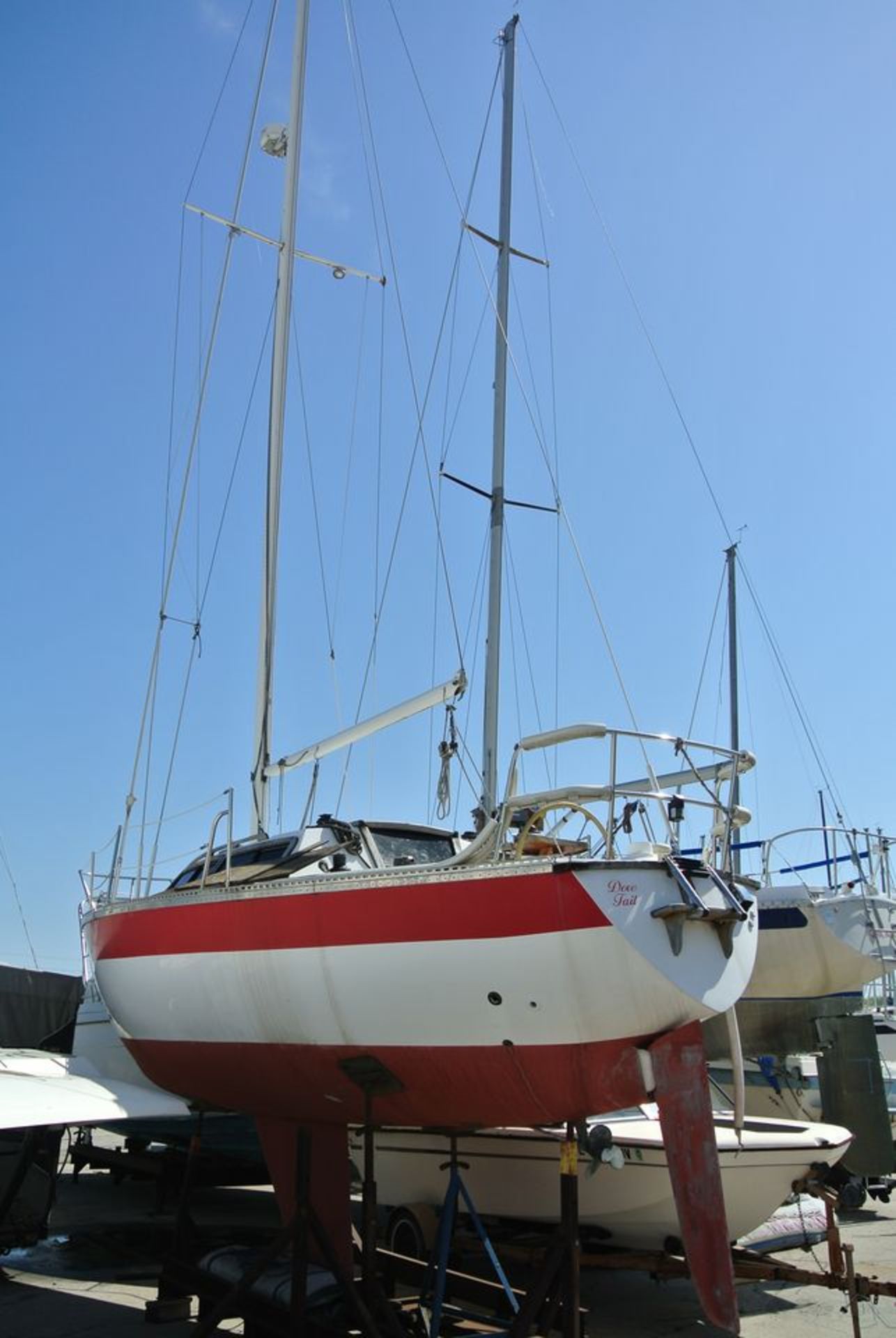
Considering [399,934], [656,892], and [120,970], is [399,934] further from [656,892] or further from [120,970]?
[120,970]

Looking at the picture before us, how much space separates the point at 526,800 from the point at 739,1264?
10.3 ft

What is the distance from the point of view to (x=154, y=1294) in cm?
732

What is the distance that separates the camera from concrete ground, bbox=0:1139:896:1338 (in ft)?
21.2

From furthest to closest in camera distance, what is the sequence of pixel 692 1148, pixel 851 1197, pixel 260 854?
pixel 260 854, pixel 851 1197, pixel 692 1148

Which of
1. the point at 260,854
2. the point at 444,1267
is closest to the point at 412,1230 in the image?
the point at 444,1267

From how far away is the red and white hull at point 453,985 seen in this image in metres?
5.10

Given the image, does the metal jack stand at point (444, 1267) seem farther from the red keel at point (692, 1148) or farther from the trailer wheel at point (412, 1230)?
the trailer wheel at point (412, 1230)

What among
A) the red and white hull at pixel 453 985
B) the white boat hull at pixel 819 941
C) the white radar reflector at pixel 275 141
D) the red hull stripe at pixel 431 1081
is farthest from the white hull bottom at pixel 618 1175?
the white radar reflector at pixel 275 141

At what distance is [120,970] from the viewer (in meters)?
7.63

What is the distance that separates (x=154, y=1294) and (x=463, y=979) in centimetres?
399

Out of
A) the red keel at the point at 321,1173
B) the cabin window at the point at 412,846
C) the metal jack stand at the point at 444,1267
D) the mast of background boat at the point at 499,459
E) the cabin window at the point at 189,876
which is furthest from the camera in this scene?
the mast of background boat at the point at 499,459

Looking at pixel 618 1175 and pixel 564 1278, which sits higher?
pixel 618 1175

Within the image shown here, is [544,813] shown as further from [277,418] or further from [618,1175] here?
[277,418]

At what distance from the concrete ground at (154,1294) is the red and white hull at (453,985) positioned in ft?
5.43
